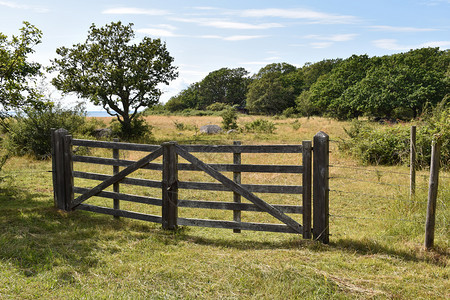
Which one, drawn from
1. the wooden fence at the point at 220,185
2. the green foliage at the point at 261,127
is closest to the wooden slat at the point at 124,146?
the wooden fence at the point at 220,185

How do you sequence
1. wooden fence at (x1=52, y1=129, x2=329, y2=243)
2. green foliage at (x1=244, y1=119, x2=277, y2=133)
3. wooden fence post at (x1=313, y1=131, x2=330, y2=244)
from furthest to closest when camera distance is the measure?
1. green foliage at (x1=244, y1=119, x2=277, y2=133)
2. wooden fence at (x1=52, y1=129, x2=329, y2=243)
3. wooden fence post at (x1=313, y1=131, x2=330, y2=244)

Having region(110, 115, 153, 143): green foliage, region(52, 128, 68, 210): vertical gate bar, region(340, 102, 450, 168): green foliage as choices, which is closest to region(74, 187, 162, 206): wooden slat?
region(52, 128, 68, 210): vertical gate bar

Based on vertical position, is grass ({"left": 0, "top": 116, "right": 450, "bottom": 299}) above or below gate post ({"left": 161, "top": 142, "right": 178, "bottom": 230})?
below

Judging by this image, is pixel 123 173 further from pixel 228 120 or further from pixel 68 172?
pixel 228 120

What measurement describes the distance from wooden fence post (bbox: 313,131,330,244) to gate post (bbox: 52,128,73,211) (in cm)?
570

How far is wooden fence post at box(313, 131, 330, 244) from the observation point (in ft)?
20.1

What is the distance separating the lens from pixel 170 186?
7.06 metres

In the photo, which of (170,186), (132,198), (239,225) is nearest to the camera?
(239,225)

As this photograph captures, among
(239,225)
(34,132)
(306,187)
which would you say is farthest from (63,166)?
(34,132)

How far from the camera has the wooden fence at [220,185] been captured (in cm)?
625

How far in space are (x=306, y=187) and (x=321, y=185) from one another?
262 millimetres

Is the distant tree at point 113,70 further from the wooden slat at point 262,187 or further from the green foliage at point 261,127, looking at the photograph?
the wooden slat at point 262,187

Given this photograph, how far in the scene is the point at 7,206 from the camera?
9.16 m

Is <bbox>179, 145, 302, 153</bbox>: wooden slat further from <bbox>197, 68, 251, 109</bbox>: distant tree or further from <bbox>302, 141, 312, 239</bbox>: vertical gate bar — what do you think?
<bbox>197, 68, 251, 109</bbox>: distant tree
